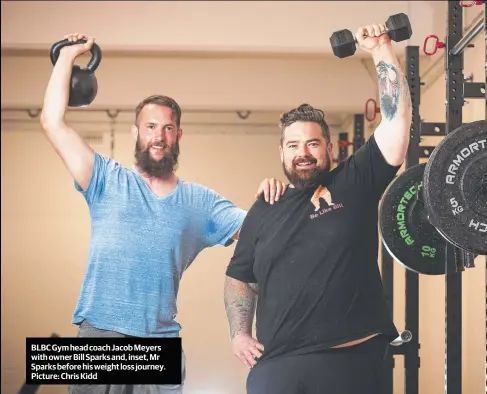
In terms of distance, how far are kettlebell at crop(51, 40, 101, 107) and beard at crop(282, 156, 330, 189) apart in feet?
2.89

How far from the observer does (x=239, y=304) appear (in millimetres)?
3535

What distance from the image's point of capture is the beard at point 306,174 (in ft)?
11.5

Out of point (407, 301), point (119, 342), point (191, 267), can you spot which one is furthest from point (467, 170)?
point (407, 301)

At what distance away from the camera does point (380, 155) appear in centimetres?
335

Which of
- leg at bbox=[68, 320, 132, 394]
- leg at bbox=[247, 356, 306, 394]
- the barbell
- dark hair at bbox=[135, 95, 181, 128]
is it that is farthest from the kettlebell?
the barbell

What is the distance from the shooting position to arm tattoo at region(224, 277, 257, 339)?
11.5ft

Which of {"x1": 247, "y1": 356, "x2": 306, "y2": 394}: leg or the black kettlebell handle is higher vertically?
the black kettlebell handle

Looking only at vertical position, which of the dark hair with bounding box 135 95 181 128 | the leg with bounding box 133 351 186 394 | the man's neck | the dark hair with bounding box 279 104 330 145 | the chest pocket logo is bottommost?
the leg with bounding box 133 351 186 394

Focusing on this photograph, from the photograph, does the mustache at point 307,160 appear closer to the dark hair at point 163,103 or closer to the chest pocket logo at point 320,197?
the chest pocket logo at point 320,197

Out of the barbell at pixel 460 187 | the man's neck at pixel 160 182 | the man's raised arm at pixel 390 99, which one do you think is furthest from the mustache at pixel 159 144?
the barbell at pixel 460 187

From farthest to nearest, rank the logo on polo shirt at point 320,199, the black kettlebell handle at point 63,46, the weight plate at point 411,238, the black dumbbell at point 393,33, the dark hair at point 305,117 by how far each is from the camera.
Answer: the weight plate at point 411,238 → the black kettlebell handle at point 63,46 → the dark hair at point 305,117 → the logo on polo shirt at point 320,199 → the black dumbbell at point 393,33

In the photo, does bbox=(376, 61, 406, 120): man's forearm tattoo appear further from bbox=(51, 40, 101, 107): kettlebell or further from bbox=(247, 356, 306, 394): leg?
bbox=(51, 40, 101, 107): kettlebell

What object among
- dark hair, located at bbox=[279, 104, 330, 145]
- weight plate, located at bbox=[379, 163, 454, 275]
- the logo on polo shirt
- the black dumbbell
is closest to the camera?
the black dumbbell

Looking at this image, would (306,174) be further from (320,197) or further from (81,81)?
(81,81)
